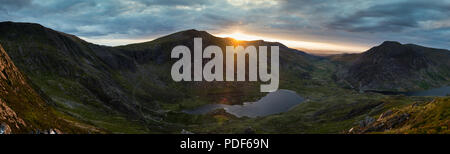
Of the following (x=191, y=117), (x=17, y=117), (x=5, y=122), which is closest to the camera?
(x=5, y=122)

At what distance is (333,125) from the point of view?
141 m

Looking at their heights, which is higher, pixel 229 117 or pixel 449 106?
pixel 449 106

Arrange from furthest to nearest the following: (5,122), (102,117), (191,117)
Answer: (191,117), (102,117), (5,122)

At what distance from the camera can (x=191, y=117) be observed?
183125mm
